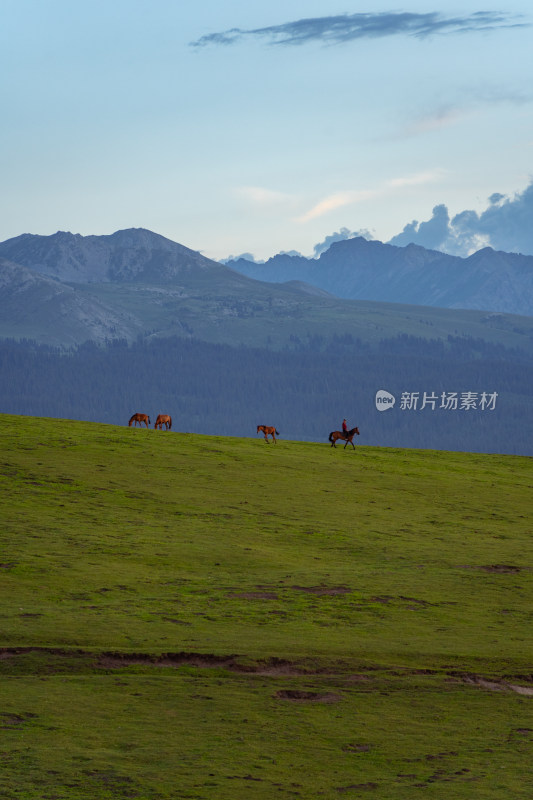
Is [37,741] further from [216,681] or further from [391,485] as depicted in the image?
[391,485]

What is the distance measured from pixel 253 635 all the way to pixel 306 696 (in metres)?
5.77

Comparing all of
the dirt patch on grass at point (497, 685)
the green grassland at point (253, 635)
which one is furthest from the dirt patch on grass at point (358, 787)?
the dirt patch on grass at point (497, 685)

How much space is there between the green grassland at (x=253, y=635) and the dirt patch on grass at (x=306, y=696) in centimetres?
8

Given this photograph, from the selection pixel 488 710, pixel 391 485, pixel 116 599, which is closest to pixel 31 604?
pixel 116 599

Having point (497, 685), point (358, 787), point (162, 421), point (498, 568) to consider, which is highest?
point (162, 421)

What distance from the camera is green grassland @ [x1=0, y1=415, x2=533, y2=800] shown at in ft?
62.4

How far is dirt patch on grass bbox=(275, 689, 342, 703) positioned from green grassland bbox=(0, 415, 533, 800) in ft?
0.26

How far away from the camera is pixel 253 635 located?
29797 mm

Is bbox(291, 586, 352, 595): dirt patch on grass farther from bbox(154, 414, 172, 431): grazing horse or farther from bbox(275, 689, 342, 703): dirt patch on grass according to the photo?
bbox(154, 414, 172, 431): grazing horse

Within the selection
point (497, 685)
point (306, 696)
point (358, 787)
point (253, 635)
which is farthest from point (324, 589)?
point (358, 787)

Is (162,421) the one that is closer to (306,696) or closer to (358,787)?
(306,696)

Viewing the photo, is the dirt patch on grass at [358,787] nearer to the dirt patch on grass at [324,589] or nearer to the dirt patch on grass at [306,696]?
the dirt patch on grass at [306,696]

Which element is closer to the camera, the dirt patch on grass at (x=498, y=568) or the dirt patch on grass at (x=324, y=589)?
the dirt patch on grass at (x=324, y=589)

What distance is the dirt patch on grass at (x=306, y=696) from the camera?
23875mm
